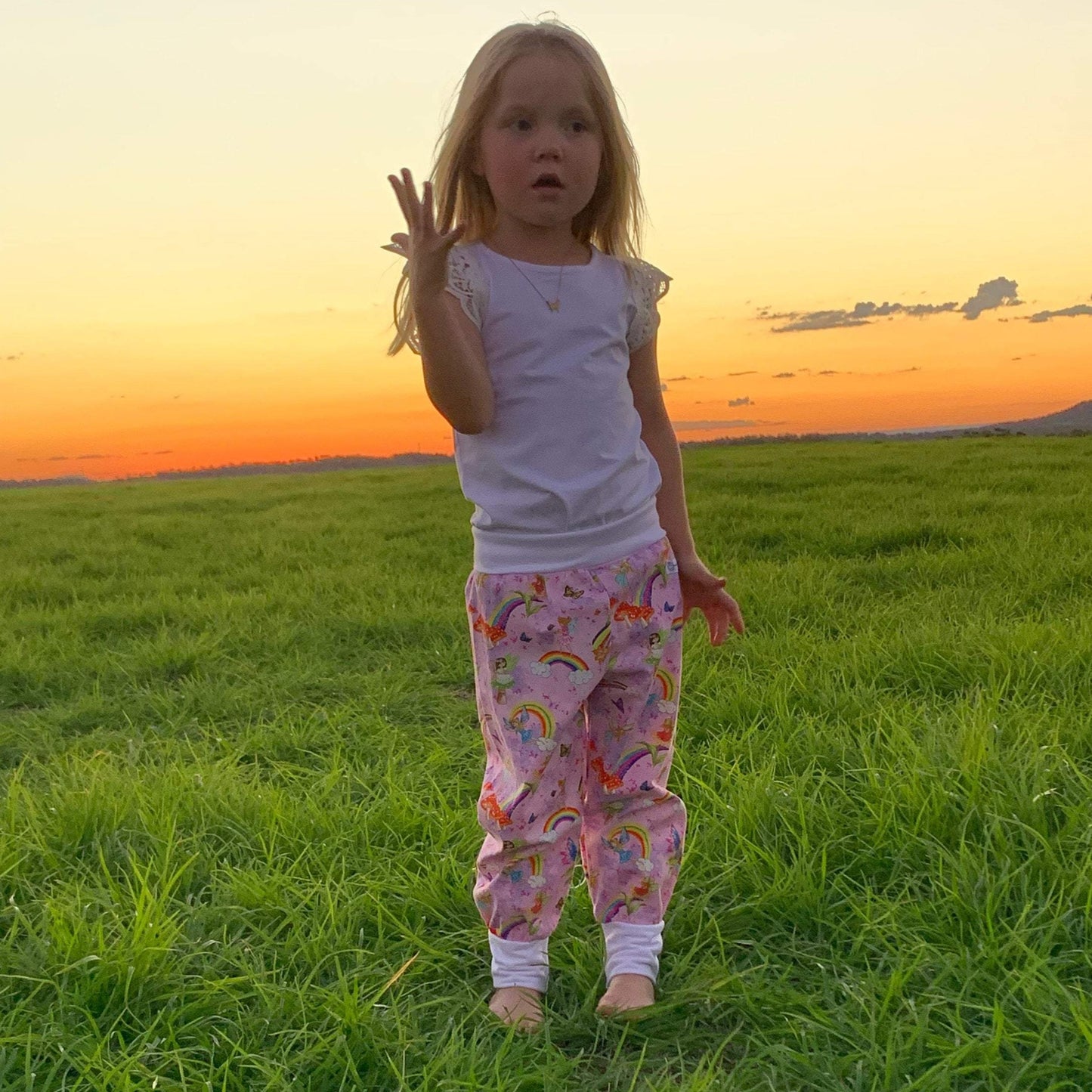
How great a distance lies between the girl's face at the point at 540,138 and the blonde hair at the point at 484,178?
0.03 metres

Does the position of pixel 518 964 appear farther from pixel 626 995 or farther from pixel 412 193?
pixel 412 193

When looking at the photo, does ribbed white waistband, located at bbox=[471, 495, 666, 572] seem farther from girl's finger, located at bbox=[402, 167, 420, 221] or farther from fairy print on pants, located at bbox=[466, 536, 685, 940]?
girl's finger, located at bbox=[402, 167, 420, 221]

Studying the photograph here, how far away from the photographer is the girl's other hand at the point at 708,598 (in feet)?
7.11

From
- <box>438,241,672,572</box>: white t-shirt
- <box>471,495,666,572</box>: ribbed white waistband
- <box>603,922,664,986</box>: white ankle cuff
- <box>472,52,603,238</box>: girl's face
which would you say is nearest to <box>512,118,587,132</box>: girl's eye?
<box>472,52,603,238</box>: girl's face

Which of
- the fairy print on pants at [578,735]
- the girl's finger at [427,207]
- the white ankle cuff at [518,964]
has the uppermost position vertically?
the girl's finger at [427,207]

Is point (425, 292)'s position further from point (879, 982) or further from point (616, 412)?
point (879, 982)

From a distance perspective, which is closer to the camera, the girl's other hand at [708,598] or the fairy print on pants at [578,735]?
the fairy print on pants at [578,735]

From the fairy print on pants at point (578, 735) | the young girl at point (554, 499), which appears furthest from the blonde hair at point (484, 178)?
the fairy print on pants at point (578, 735)

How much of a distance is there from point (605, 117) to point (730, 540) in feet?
17.8

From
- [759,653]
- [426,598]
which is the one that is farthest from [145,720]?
[759,653]

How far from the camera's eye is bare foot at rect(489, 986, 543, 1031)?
195 cm

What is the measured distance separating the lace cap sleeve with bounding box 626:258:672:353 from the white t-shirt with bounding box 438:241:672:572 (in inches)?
3.8

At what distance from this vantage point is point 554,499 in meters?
1.88

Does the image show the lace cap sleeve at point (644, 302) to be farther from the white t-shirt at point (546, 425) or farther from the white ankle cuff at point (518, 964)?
the white ankle cuff at point (518, 964)
